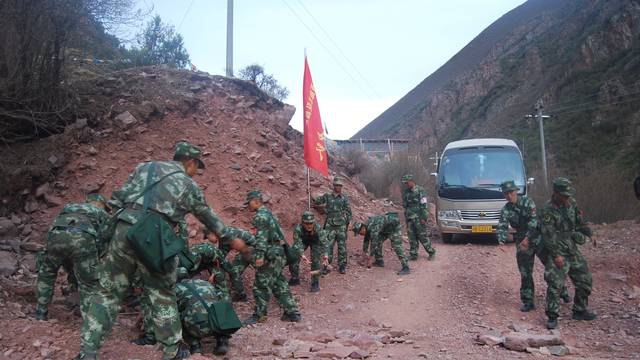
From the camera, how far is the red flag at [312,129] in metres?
9.90

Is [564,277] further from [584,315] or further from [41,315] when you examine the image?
[41,315]

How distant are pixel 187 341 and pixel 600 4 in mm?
49205

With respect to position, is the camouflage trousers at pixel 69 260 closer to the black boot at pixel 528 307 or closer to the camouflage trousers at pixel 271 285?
the camouflage trousers at pixel 271 285

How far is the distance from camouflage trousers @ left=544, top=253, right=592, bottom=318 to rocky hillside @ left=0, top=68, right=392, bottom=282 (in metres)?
5.41

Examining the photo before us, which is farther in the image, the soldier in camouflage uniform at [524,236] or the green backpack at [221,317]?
the soldier in camouflage uniform at [524,236]

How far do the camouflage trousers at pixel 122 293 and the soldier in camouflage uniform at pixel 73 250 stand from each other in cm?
144

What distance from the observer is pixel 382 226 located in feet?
32.1

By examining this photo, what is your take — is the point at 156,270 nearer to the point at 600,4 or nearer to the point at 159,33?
the point at 159,33

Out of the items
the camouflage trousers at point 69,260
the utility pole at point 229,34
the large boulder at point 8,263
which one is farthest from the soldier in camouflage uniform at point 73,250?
the utility pole at point 229,34

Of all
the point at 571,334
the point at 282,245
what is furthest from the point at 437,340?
the point at 282,245

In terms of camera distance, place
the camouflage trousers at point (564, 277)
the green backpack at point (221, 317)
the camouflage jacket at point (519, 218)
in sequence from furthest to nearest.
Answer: the camouflage jacket at point (519, 218)
the camouflage trousers at point (564, 277)
the green backpack at point (221, 317)

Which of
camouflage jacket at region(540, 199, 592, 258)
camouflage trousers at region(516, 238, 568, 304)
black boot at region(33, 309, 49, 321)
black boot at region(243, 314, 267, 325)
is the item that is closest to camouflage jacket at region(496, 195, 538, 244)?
camouflage trousers at region(516, 238, 568, 304)

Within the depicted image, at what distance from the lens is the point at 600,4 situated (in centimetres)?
4406

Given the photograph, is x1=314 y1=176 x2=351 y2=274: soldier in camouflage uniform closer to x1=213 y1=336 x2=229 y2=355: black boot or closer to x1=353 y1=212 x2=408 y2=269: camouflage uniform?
x1=353 y1=212 x2=408 y2=269: camouflage uniform
